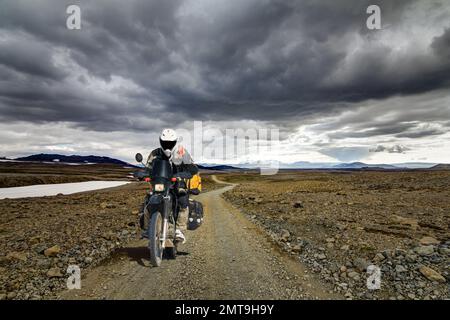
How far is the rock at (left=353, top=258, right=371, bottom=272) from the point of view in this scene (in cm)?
676

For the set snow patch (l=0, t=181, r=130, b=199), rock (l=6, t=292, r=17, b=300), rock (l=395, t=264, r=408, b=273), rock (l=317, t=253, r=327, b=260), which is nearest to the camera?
rock (l=6, t=292, r=17, b=300)

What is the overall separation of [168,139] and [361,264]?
21.3 ft

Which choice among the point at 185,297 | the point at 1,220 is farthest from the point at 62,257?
the point at 1,220

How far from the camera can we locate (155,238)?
6.26 metres

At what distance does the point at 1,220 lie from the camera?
1416 centimetres

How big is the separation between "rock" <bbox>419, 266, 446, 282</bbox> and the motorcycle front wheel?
669 cm

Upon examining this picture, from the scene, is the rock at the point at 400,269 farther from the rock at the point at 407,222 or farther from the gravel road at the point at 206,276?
the rock at the point at 407,222

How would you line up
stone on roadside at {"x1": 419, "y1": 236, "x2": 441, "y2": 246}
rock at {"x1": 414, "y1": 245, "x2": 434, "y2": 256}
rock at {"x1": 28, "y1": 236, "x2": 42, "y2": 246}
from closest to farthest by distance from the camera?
rock at {"x1": 414, "y1": 245, "x2": 434, "y2": 256} < stone on roadside at {"x1": 419, "y1": 236, "x2": 441, "y2": 246} < rock at {"x1": 28, "y1": 236, "x2": 42, "y2": 246}

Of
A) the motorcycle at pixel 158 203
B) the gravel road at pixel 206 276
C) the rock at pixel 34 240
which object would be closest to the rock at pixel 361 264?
the gravel road at pixel 206 276

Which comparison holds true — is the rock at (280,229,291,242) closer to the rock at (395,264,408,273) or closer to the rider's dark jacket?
the rock at (395,264,408,273)

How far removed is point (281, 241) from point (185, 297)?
220 inches

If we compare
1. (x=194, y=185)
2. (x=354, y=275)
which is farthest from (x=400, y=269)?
(x=194, y=185)

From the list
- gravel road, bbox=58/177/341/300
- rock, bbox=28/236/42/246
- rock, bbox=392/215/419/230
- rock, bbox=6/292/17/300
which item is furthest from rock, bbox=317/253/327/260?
rock, bbox=28/236/42/246
